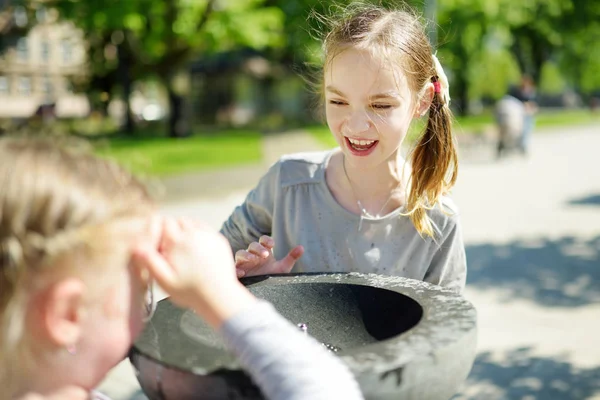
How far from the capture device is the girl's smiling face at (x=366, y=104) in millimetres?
1744

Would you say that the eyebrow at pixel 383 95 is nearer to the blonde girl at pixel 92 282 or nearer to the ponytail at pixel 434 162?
the ponytail at pixel 434 162

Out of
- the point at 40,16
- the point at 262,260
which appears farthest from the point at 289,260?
the point at 40,16

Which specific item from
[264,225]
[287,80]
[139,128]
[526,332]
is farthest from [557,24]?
[264,225]

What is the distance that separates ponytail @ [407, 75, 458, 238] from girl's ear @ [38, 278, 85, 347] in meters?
1.05

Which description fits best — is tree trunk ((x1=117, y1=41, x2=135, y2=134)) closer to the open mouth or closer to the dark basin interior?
the open mouth

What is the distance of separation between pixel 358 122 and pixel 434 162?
310 mm

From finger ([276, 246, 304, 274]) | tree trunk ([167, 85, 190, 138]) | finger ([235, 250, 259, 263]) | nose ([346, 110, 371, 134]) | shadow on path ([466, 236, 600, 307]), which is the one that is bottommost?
tree trunk ([167, 85, 190, 138])

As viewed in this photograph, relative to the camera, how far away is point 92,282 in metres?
1.00

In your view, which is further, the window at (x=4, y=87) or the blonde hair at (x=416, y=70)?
the window at (x=4, y=87)

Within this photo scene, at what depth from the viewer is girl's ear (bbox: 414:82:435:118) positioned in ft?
6.37

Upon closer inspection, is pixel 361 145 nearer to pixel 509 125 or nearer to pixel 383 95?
pixel 383 95

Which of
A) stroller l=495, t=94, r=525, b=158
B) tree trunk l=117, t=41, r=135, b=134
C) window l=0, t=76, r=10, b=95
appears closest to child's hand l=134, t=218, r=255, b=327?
stroller l=495, t=94, r=525, b=158

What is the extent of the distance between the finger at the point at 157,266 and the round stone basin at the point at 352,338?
0.16 metres

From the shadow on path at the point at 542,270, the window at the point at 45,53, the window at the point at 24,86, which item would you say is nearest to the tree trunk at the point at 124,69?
the shadow on path at the point at 542,270
